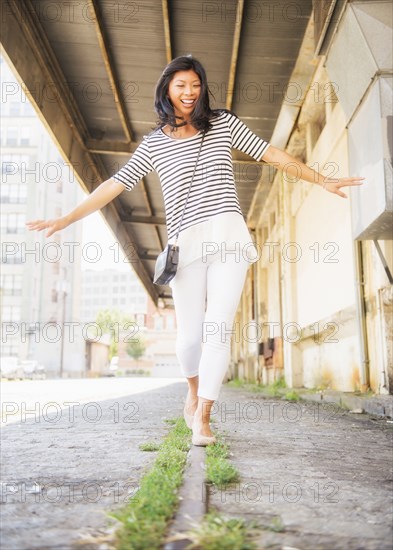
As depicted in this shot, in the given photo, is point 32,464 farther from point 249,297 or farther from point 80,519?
point 249,297

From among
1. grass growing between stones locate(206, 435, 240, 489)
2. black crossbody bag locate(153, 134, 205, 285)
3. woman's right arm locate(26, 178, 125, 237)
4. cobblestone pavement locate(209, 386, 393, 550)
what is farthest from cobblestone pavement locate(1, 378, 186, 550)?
woman's right arm locate(26, 178, 125, 237)

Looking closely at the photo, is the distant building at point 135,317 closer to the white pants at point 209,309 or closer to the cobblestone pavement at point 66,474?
the cobblestone pavement at point 66,474

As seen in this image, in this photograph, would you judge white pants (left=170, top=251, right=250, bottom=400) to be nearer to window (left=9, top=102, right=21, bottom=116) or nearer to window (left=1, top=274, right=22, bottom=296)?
→ window (left=1, top=274, right=22, bottom=296)

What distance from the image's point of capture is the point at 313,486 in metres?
2.26

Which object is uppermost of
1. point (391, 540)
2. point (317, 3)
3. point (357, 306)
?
point (317, 3)

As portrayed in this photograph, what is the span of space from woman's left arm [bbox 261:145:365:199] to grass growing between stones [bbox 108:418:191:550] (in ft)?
5.45

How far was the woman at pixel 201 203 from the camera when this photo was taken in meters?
3.06

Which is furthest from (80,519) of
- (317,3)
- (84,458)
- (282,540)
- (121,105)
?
(121,105)

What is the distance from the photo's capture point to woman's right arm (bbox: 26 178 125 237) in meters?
3.03

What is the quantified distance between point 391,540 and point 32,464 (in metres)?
1.93

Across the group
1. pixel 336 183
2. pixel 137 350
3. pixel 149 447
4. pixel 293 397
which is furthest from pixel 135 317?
pixel 336 183

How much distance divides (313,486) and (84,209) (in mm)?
1776

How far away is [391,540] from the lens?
1.57 m

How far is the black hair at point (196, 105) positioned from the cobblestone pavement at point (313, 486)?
1759 millimetres
